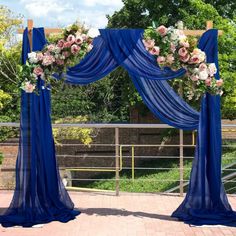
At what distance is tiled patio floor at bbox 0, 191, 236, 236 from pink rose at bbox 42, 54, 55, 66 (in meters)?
1.60

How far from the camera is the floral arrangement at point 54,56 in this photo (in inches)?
183

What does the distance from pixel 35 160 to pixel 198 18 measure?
448 inches

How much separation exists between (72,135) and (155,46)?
1165 cm

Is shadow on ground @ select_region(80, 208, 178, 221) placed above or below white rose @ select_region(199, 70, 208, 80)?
below

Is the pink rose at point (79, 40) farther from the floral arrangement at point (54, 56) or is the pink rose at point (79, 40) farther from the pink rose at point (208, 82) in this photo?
the pink rose at point (208, 82)

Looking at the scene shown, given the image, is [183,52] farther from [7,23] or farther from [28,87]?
[7,23]

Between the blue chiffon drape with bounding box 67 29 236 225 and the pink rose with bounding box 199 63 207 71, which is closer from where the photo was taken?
the pink rose with bounding box 199 63 207 71

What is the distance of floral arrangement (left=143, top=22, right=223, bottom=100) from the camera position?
15.0ft

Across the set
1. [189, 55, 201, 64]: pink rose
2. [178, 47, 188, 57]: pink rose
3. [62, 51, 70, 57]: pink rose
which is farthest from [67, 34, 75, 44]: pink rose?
[189, 55, 201, 64]: pink rose

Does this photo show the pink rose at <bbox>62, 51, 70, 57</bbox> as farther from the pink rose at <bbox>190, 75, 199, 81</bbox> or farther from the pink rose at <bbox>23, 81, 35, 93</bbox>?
the pink rose at <bbox>190, 75, 199, 81</bbox>

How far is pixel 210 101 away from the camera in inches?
191

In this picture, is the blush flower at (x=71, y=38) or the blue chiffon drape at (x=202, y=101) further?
the blue chiffon drape at (x=202, y=101)

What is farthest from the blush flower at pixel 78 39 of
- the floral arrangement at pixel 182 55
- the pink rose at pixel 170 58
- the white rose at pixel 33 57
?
the pink rose at pixel 170 58

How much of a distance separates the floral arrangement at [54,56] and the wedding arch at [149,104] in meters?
0.17
